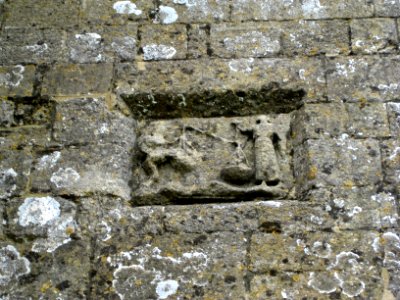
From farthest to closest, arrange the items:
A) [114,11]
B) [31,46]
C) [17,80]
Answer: [114,11], [31,46], [17,80]

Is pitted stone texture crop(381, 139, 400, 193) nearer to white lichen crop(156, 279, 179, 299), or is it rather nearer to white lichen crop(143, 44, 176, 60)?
white lichen crop(156, 279, 179, 299)

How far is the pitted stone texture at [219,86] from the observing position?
336cm

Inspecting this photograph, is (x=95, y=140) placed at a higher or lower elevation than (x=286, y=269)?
higher

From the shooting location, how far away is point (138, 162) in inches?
131

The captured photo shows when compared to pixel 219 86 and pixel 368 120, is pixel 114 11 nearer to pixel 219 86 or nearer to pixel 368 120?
pixel 219 86

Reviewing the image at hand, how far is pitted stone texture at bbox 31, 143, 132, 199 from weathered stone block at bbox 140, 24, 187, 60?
1.84 ft

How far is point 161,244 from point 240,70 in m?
0.99

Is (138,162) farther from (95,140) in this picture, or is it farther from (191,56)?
(191,56)

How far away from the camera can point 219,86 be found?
11.1ft

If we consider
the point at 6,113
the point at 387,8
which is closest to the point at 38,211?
the point at 6,113

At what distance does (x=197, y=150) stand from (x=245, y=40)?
66 centimetres

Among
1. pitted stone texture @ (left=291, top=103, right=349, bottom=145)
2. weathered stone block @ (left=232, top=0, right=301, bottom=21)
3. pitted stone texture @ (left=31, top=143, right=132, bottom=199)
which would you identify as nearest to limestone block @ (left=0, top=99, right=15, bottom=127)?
pitted stone texture @ (left=31, top=143, right=132, bottom=199)

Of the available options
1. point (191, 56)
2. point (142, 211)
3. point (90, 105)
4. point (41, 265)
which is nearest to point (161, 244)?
point (142, 211)

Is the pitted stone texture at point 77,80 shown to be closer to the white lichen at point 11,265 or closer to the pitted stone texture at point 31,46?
the pitted stone texture at point 31,46
